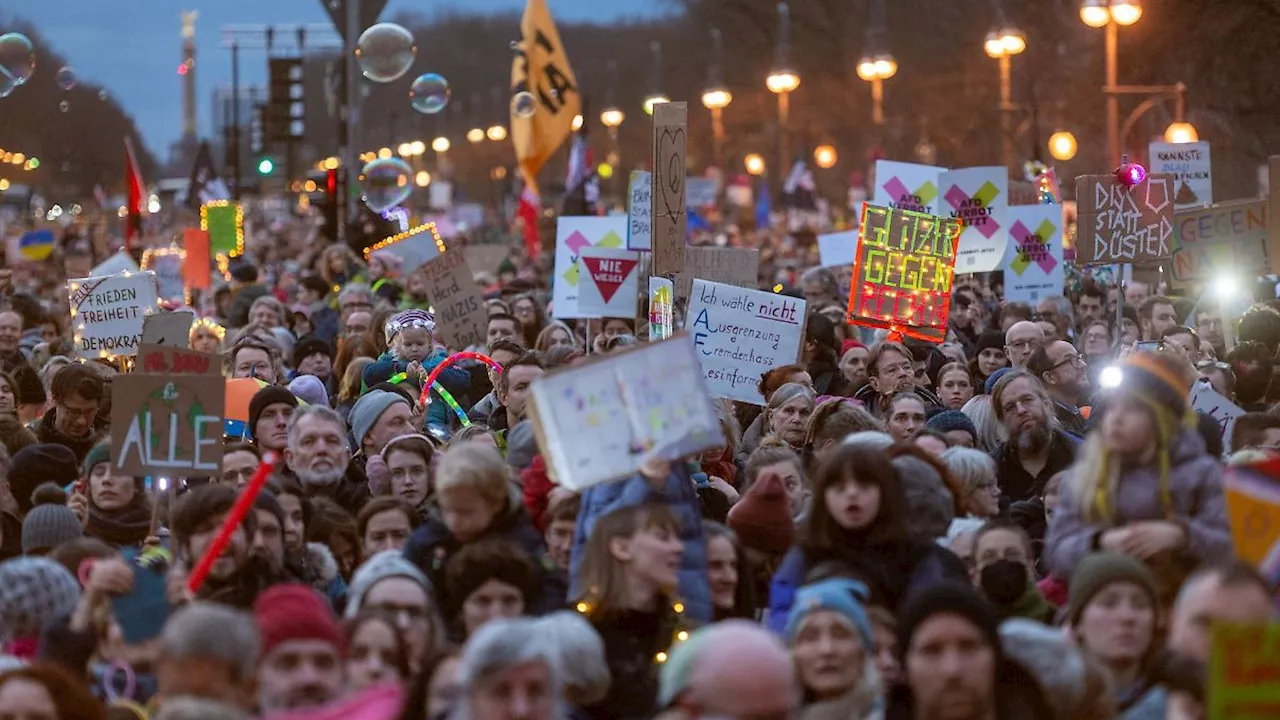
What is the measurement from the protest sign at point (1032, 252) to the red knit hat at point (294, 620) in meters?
11.7

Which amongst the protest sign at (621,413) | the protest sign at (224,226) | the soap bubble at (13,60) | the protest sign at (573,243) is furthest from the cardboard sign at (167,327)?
the protest sign at (224,226)

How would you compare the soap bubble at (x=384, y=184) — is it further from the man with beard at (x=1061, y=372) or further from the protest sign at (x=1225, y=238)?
the man with beard at (x=1061, y=372)

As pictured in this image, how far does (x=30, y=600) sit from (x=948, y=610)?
2.74 metres

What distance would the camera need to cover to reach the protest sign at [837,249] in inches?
824

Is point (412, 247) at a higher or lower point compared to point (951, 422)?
higher

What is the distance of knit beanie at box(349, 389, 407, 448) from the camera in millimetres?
10492

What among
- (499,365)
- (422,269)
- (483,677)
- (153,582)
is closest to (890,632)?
(483,677)

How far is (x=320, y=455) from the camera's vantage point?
30.9ft

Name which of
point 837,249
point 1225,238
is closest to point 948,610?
point 1225,238

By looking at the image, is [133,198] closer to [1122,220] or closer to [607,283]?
[607,283]

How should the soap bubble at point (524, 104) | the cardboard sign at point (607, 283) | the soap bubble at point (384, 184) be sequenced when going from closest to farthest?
1. the cardboard sign at point (607, 283)
2. the soap bubble at point (384, 184)
3. the soap bubble at point (524, 104)

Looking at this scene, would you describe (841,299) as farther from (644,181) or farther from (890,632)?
(890,632)

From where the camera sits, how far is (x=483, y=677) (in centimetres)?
568

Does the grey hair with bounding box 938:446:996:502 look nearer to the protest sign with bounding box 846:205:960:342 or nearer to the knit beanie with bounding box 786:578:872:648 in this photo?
the knit beanie with bounding box 786:578:872:648
